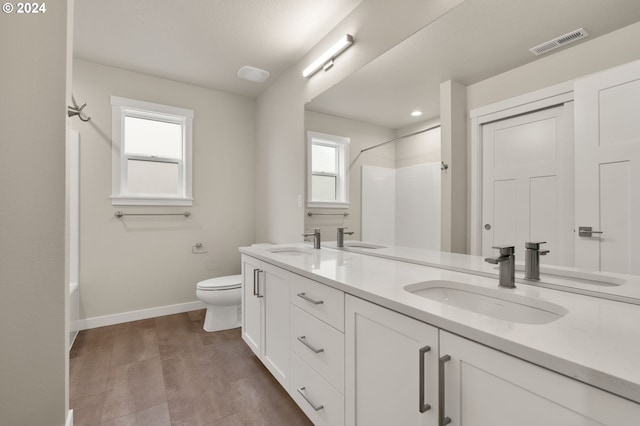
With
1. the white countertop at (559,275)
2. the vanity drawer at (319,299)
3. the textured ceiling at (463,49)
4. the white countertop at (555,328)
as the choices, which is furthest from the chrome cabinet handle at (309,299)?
the textured ceiling at (463,49)

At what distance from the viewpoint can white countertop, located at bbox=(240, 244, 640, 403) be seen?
0.50 metres

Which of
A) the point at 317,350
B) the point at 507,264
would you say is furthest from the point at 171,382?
the point at 507,264

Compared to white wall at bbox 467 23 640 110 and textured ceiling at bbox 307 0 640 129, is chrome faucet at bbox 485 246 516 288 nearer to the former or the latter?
white wall at bbox 467 23 640 110

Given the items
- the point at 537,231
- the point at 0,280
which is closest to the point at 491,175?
the point at 537,231

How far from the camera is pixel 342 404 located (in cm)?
112

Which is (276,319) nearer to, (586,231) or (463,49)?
(586,231)

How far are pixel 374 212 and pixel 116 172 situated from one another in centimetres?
263

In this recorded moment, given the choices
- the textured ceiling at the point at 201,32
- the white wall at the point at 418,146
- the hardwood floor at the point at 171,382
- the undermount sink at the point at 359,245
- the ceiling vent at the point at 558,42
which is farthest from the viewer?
the textured ceiling at the point at 201,32

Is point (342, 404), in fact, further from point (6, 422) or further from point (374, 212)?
point (6, 422)

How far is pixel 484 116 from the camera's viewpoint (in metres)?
1.20

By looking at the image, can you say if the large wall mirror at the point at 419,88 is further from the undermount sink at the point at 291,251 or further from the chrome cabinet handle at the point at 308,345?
the chrome cabinet handle at the point at 308,345

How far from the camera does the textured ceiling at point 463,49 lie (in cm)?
96

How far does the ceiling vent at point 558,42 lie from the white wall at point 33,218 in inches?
75.0

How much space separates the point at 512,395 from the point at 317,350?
31.8 inches
